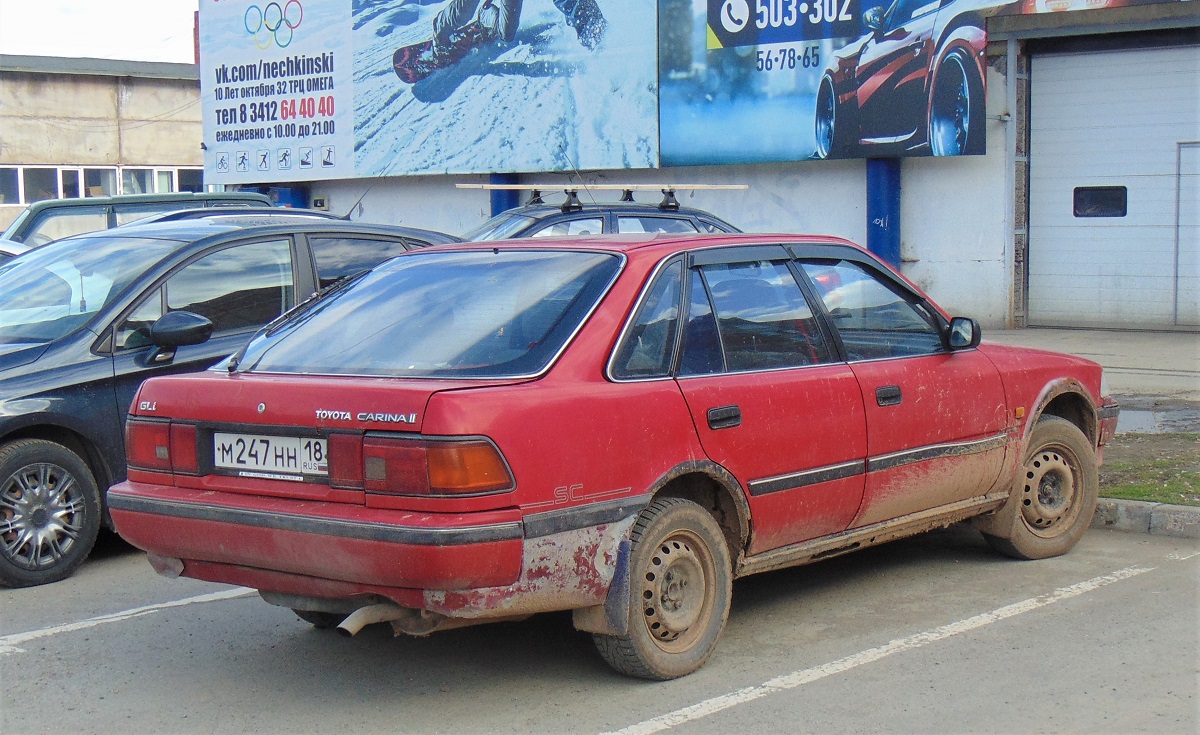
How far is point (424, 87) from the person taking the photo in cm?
2289

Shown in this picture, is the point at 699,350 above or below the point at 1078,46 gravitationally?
below

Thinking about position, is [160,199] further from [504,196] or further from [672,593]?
[672,593]

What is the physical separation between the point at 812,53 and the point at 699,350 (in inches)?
539

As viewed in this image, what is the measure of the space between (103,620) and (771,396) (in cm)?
315

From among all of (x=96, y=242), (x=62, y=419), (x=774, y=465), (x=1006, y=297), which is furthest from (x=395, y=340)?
(x=1006, y=297)

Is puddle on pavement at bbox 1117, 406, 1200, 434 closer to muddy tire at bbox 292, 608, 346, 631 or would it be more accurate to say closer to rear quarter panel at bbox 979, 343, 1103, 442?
rear quarter panel at bbox 979, 343, 1103, 442

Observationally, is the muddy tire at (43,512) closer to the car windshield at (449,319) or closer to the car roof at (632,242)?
the car windshield at (449,319)

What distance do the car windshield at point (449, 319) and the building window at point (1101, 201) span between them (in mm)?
13101

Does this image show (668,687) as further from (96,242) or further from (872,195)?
(872,195)

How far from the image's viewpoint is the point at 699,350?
16.7 ft

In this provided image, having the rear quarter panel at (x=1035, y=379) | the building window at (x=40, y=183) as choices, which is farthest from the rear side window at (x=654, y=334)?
the building window at (x=40, y=183)

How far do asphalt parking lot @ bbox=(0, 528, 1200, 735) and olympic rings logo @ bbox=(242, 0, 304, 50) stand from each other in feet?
66.7

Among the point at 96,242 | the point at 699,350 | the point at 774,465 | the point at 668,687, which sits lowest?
the point at 668,687

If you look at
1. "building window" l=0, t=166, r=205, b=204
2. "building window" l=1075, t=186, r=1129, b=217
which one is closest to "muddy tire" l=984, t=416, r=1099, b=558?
"building window" l=1075, t=186, r=1129, b=217
